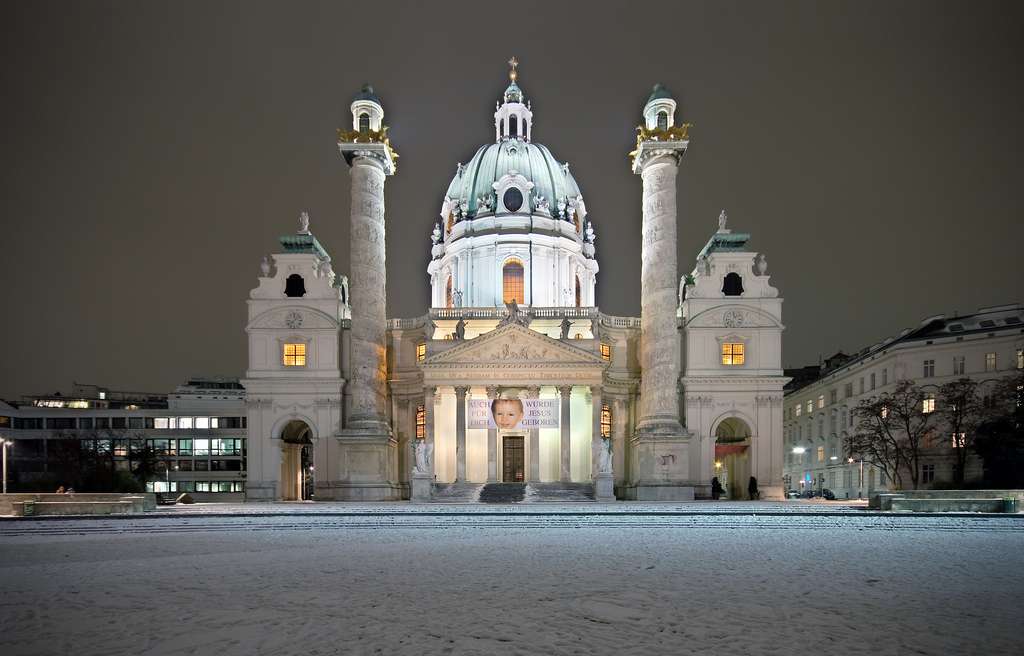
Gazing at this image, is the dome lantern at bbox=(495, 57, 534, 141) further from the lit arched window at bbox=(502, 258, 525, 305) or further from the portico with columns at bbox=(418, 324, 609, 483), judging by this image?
the portico with columns at bbox=(418, 324, 609, 483)

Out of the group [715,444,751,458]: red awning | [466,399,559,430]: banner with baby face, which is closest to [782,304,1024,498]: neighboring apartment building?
[715,444,751,458]: red awning

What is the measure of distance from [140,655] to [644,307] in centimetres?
4596

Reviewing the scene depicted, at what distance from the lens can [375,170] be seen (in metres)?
52.4

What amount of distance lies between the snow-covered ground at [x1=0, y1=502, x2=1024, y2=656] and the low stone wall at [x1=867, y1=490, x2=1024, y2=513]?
8998mm

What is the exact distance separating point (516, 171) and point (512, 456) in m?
27.5

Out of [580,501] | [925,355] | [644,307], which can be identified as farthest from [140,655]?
[925,355]

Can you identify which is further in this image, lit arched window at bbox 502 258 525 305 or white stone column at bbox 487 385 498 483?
lit arched window at bbox 502 258 525 305

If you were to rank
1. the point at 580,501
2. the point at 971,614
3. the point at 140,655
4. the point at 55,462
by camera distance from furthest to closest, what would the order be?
the point at 55,462, the point at 580,501, the point at 971,614, the point at 140,655

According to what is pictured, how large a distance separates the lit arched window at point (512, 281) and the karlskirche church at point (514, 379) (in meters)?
5.68

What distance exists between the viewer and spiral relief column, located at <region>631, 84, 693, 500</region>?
49062 mm

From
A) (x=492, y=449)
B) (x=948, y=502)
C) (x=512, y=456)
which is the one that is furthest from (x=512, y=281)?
(x=948, y=502)

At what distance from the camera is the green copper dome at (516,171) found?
72.9 metres

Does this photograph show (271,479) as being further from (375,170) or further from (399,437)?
(375,170)

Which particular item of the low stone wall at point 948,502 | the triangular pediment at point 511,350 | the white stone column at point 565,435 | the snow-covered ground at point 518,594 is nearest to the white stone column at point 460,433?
the triangular pediment at point 511,350
